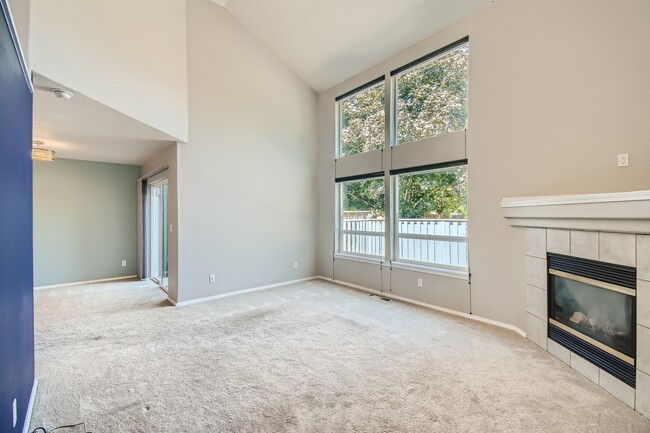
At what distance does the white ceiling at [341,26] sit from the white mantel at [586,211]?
2503mm

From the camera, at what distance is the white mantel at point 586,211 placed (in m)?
1.93

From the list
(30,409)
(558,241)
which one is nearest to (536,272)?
(558,241)

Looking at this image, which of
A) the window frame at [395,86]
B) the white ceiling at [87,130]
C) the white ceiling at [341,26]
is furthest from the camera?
the window frame at [395,86]

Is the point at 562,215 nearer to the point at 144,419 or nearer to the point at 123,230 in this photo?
the point at 144,419

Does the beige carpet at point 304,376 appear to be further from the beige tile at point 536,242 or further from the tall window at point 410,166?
the tall window at point 410,166

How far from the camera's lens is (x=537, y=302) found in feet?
9.66

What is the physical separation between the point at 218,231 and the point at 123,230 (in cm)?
297

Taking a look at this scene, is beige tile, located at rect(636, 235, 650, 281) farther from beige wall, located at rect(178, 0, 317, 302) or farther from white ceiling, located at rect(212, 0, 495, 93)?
beige wall, located at rect(178, 0, 317, 302)

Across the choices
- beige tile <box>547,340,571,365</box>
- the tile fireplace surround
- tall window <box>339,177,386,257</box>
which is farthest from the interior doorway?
beige tile <box>547,340,571,365</box>

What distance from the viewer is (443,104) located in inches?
162

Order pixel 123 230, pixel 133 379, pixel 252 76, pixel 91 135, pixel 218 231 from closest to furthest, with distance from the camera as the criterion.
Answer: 1. pixel 133 379
2. pixel 91 135
3. pixel 218 231
4. pixel 252 76
5. pixel 123 230

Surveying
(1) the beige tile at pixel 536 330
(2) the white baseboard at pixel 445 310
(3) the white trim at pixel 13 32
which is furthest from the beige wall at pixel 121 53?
(1) the beige tile at pixel 536 330

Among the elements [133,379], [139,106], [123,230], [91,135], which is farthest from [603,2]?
[123,230]

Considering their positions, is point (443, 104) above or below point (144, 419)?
above
